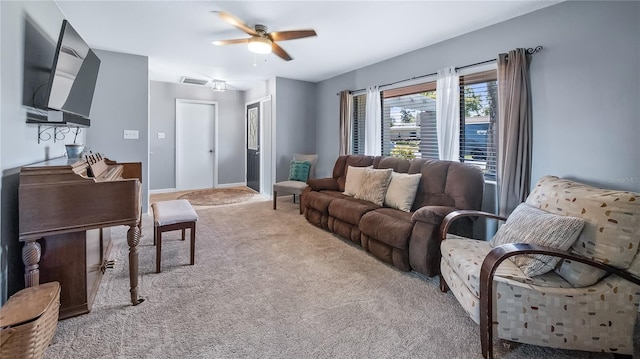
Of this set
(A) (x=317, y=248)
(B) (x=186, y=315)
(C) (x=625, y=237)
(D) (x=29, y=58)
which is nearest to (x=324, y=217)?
(A) (x=317, y=248)

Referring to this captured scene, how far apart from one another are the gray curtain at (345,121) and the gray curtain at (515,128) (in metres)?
2.50

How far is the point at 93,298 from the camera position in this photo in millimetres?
2104

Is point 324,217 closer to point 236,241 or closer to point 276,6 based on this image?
point 236,241

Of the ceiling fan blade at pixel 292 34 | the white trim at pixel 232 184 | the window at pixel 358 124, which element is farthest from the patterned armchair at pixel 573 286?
Result: the white trim at pixel 232 184

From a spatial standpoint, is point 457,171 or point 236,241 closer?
point 457,171

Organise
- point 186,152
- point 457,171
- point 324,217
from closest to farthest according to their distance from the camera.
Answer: point 457,171
point 324,217
point 186,152

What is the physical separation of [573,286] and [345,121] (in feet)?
12.9

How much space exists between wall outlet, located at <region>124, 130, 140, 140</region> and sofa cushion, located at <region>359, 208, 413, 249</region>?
357 centimetres

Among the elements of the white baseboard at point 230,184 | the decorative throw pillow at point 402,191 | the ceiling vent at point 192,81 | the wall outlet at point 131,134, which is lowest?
the white baseboard at point 230,184

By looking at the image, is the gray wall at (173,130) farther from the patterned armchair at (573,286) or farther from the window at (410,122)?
the patterned armchair at (573,286)

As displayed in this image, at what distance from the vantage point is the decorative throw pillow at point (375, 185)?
3434 mm

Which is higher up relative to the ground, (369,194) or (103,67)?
(103,67)

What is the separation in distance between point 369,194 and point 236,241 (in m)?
1.64

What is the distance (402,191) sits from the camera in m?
3.24
